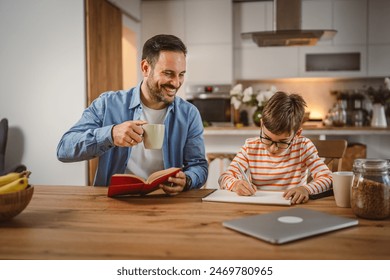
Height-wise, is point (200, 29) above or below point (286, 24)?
above

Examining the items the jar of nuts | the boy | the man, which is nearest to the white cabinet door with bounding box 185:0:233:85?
the man

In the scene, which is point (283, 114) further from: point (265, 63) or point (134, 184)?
point (265, 63)

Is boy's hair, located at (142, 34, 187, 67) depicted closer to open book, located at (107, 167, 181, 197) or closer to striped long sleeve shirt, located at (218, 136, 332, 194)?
striped long sleeve shirt, located at (218, 136, 332, 194)

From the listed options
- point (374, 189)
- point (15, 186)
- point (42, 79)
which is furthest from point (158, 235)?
point (42, 79)

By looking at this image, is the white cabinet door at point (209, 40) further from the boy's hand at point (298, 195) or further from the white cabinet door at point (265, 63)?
the boy's hand at point (298, 195)

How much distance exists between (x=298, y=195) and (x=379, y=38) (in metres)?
3.94

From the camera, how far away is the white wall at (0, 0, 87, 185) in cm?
336

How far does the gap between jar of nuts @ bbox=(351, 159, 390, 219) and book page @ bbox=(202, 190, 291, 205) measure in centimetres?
21

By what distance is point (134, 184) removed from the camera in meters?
1.21

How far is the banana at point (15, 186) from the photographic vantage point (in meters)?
1.00

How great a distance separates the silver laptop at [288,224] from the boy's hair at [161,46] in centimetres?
95

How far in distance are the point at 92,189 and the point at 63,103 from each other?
219 cm

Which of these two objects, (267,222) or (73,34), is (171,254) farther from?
(73,34)
